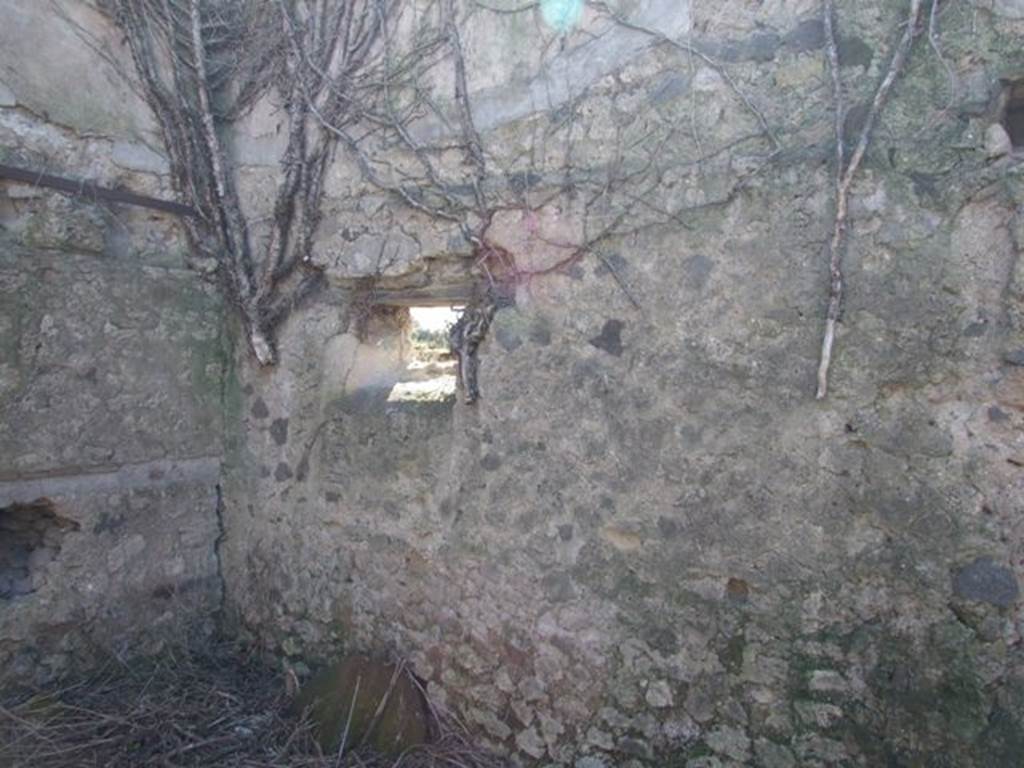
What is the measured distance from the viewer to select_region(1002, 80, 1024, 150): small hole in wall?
192 cm

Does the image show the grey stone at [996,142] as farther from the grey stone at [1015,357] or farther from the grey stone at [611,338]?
the grey stone at [611,338]

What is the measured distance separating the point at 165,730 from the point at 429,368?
1768 mm

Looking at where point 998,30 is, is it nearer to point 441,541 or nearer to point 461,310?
point 461,310

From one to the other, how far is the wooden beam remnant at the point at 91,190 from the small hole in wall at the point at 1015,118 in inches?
124

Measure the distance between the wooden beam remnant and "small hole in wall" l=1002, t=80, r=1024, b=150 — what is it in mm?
3159

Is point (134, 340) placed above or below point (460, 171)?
below

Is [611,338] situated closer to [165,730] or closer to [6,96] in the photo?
[165,730]

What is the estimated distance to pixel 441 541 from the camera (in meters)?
2.76

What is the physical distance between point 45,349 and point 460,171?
1823mm

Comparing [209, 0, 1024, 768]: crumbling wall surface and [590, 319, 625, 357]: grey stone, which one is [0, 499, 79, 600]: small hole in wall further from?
[590, 319, 625, 357]: grey stone

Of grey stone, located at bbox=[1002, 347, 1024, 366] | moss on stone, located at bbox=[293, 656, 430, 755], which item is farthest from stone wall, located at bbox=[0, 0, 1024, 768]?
moss on stone, located at bbox=[293, 656, 430, 755]

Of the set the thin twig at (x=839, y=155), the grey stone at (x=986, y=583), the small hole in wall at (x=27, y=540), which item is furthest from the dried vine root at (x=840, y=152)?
the small hole in wall at (x=27, y=540)

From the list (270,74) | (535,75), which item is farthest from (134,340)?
(535,75)

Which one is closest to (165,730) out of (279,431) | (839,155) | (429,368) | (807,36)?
(279,431)
